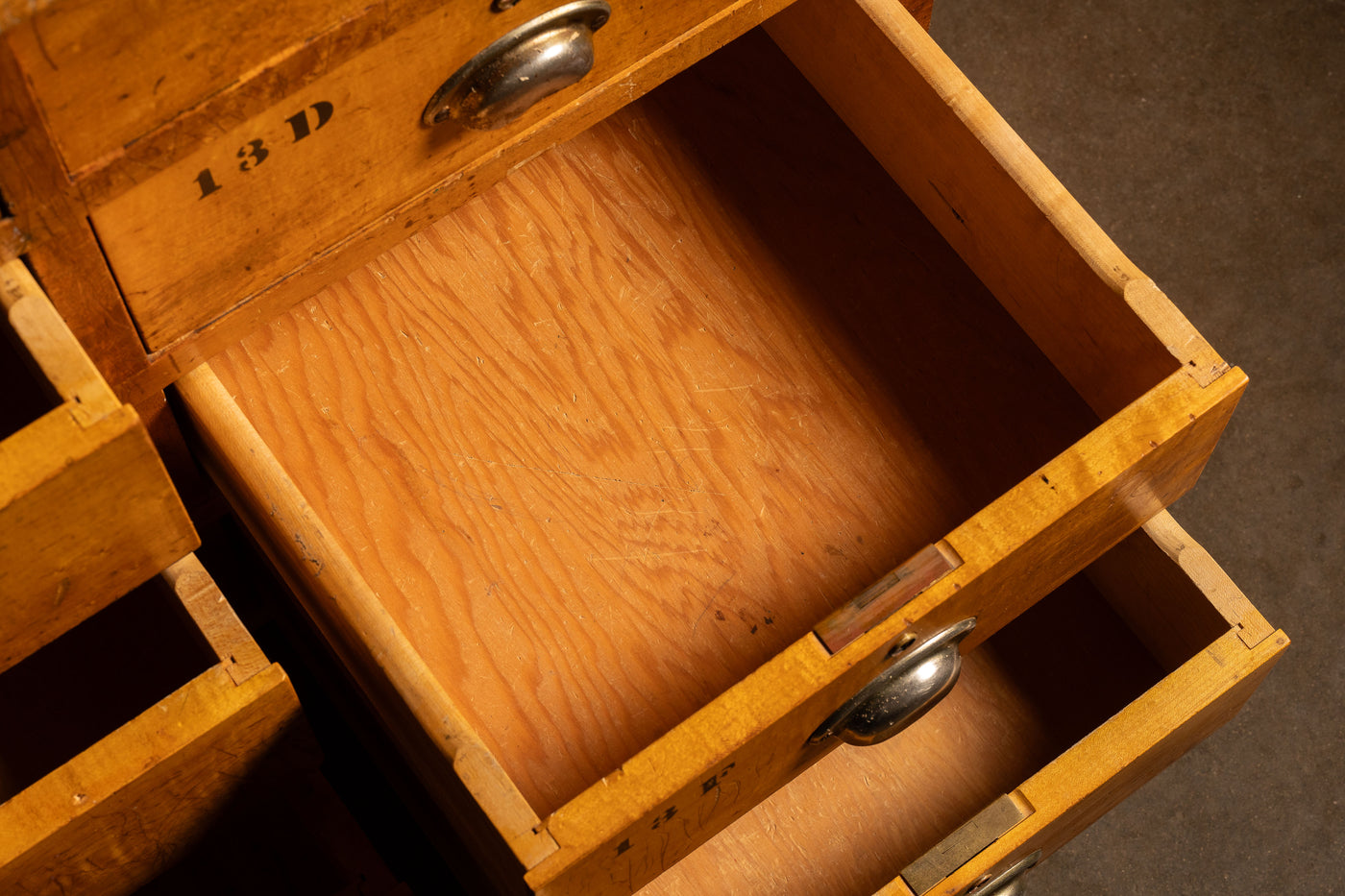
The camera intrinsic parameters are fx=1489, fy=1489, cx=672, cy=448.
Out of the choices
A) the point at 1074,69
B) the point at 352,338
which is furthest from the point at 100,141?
the point at 1074,69

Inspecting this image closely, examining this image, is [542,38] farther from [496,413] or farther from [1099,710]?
[1099,710]

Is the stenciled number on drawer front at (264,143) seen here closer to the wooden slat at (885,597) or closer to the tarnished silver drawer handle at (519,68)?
the tarnished silver drawer handle at (519,68)

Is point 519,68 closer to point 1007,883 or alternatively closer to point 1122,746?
point 1122,746

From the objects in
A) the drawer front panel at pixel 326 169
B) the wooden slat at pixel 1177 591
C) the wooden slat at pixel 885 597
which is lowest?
the wooden slat at pixel 1177 591

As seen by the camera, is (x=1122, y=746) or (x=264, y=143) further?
(x=1122, y=746)

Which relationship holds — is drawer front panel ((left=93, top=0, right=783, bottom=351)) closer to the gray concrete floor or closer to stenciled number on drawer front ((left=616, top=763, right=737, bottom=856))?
stenciled number on drawer front ((left=616, top=763, right=737, bottom=856))

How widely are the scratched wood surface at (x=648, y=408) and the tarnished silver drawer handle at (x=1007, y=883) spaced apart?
0.22 m

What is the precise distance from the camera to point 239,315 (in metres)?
0.81

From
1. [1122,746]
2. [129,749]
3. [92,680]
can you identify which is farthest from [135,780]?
[1122,746]

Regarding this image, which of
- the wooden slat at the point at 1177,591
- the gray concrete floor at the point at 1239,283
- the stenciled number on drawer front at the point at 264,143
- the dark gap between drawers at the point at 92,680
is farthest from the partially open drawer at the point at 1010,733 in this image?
the stenciled number on drawer front at the point at 264,143

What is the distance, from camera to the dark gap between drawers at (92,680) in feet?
3.34

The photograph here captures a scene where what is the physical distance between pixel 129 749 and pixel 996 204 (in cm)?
58

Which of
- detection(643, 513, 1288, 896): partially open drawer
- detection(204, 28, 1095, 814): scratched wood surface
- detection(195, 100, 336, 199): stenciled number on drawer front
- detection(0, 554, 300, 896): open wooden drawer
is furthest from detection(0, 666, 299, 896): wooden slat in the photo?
detection(643, 513, 1288, 896): partially open drawer

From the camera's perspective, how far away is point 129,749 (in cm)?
75
